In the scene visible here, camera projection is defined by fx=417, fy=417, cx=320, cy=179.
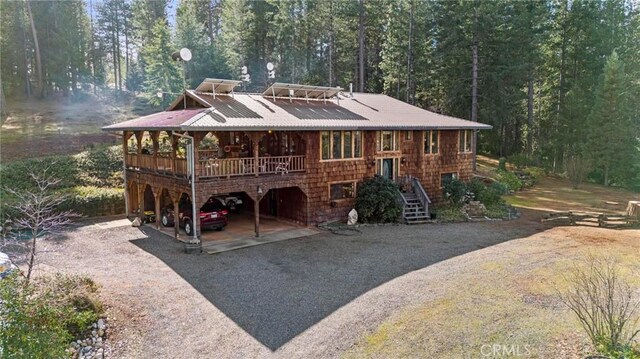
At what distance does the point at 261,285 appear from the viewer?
443 inches

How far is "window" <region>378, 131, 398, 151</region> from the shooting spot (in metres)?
20.2

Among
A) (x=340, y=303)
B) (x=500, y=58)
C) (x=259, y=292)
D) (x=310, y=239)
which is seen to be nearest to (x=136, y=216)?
(x=310, y=239)

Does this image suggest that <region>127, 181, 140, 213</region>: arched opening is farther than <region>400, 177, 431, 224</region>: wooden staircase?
Yes

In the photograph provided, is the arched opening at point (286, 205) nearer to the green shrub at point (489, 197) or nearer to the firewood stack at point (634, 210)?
the green shrub at point (489, 197)

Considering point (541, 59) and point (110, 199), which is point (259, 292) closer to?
point (110, 199)

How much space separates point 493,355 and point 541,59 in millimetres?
37574

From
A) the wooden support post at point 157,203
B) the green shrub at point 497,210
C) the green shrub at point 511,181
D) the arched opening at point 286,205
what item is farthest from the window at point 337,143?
the green shrub at point 511,181

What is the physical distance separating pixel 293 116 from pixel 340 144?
248 centimetres

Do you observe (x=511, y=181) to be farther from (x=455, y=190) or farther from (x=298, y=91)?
(x=298, y=91)

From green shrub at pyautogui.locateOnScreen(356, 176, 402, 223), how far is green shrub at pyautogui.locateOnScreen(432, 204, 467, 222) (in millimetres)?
2309

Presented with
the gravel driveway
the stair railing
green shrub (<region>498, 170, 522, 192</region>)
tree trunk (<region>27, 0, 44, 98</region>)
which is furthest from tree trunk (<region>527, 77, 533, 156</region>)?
tree trunk (<region>27, 0, 44, 98</region>)

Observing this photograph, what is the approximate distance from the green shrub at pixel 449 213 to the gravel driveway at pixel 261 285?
2.16 m

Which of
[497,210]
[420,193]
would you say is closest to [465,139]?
[497,210]

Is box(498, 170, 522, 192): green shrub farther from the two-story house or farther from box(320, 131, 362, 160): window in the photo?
box(320, 131, 362, 160): window
